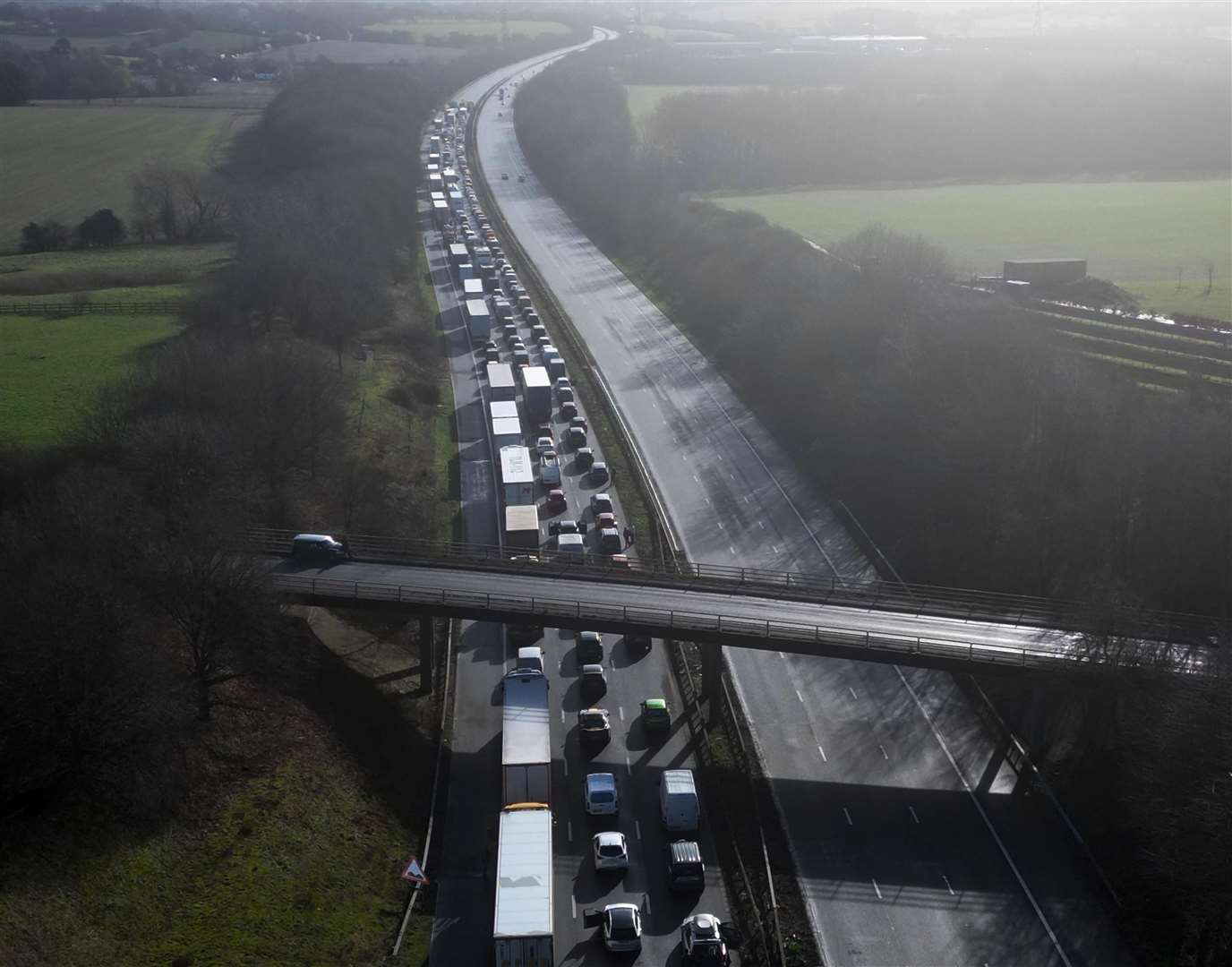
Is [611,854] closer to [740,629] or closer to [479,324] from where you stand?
[740,629]

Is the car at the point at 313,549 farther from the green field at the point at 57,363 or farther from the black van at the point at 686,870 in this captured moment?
the black van at the point at 686,870

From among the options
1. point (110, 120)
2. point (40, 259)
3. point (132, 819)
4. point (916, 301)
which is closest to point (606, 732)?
point (132, 819)

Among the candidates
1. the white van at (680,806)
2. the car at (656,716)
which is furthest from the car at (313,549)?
the white van at (680,806)

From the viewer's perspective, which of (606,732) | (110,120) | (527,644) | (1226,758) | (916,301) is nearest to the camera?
(1226,758)

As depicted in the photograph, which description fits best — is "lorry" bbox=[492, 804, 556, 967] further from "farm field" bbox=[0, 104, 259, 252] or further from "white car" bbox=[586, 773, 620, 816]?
"farm field" bbox=[0, 104, 259, 252]

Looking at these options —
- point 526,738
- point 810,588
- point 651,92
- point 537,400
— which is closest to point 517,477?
point 537,400

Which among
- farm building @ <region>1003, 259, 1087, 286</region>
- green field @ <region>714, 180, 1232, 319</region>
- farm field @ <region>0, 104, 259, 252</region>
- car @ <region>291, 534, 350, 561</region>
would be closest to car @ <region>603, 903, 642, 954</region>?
car @ <region>291, 534, 350, 561</region>

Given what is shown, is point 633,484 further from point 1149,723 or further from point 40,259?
point 40,259
